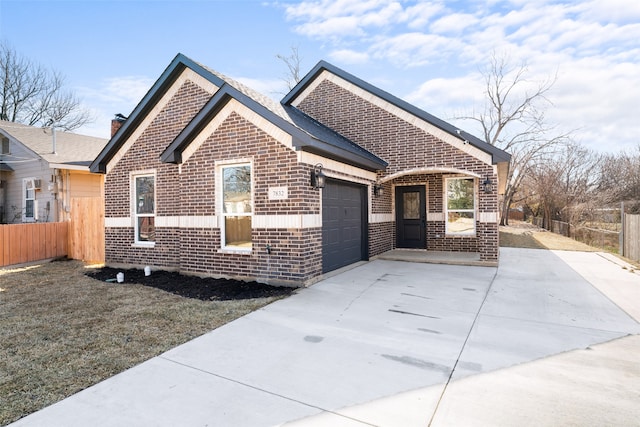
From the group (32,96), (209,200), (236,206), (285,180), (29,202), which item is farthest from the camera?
(32,96)

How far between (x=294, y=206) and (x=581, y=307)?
17.8ft

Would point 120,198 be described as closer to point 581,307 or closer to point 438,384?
point 438,384

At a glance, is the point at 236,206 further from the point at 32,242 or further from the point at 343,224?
the point at 32,242

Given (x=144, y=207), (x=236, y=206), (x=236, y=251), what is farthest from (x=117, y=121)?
(x=236, y=251)

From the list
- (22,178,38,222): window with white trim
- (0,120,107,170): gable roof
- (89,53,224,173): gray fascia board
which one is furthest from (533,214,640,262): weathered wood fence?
(22,178,38,222): window with white trim

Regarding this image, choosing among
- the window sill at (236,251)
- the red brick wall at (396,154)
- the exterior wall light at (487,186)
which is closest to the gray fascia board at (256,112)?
the red brick wall at (396,154)

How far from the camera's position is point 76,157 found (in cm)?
1412

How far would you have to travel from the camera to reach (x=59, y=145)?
592 inches

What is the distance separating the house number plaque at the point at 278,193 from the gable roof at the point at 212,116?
0.97 meters

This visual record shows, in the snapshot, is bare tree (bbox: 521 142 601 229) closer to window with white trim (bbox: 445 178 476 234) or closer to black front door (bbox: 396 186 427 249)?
window with white trim (bbox: 445 178 476 234)

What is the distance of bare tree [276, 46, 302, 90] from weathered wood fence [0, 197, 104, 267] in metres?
21.5

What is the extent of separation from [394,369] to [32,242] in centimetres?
1292

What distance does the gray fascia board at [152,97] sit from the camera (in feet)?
28.6

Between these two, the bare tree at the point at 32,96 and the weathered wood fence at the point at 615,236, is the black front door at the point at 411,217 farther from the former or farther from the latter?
the bare tree at the point at 32,96
